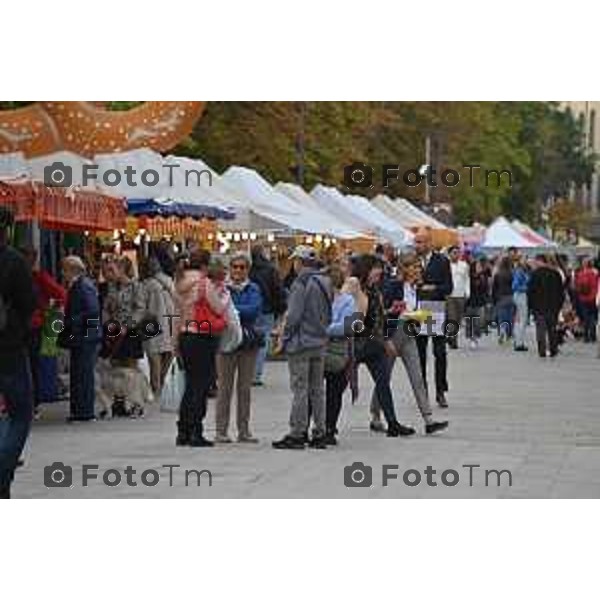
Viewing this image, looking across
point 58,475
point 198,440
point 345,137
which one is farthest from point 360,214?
point 58,475

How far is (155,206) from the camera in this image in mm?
17969

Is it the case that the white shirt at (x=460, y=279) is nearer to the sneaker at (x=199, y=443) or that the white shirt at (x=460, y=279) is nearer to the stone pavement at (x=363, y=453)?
the stone pavement at (x=363, y=453)

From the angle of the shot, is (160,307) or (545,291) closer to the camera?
(160,307)

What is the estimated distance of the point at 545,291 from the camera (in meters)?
25.5

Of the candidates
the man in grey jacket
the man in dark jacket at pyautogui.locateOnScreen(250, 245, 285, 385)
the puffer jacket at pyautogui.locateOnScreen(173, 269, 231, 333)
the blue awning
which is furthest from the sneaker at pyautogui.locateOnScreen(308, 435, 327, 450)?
the blue awning

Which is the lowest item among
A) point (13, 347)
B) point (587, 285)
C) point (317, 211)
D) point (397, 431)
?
point (397, 431)

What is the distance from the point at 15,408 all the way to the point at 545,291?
16775mm

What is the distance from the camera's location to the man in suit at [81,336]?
1518 cm

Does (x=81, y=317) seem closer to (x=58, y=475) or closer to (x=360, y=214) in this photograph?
(x=58, y=475)

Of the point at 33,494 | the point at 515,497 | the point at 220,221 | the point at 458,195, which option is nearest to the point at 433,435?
the point at 515,497

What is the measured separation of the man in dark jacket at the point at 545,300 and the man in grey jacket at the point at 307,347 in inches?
489

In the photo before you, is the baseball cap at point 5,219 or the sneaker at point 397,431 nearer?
the baseball cap at point 5,219

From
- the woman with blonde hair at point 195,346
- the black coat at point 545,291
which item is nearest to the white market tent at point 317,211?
the black coat at point 545,291

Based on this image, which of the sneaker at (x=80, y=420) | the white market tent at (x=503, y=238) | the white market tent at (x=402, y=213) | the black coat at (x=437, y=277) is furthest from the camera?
the white market tent at (x=503, y=238)
